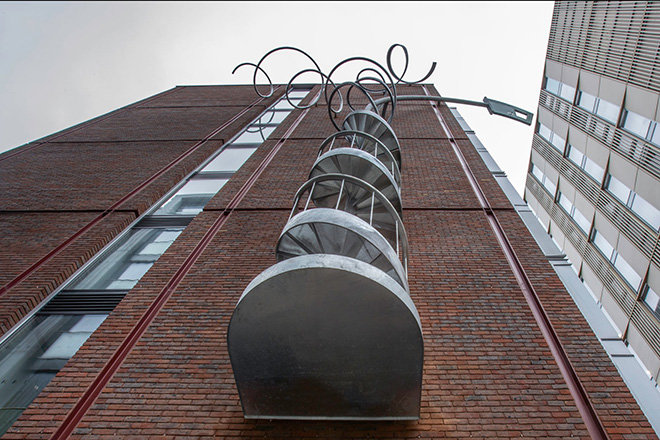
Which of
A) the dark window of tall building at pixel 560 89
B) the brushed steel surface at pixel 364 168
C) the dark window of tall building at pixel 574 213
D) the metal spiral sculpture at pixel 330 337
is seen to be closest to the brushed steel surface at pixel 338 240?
the metal spiral sculpture at pixel 330 337

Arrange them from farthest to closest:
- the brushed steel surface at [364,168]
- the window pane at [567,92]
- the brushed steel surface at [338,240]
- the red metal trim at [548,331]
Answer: the window pane at [567,92]
the brushed steel surface at [364,168]
the red metal trim at [548,331]
the brushed steel surface at [338,240]

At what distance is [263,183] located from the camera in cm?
897

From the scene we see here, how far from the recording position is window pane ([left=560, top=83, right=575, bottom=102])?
1848 cm

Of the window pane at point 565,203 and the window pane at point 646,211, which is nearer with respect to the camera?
the window pane at point 646,211

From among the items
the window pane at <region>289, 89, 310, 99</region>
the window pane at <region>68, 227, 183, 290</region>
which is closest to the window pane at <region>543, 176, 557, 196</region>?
the window pane at <region>289, 89, 310, 99</region>

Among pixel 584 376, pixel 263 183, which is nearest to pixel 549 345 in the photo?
pixel 584 376

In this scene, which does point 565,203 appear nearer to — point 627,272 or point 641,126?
point 627,272

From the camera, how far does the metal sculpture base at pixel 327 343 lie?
3219 millimetres

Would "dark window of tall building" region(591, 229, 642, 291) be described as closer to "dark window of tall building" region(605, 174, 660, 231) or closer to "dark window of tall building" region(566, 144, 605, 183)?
"dark window of tall building" region(605, 174, 660, 231)

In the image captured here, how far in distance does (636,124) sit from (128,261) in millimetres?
16708

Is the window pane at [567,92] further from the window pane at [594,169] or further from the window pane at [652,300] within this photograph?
the window pane at [652,300]

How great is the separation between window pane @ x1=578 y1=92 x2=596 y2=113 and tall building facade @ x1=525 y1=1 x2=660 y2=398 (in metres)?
0.04

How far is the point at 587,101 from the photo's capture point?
1716 cm

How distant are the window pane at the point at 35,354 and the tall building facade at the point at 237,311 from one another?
24 mm
